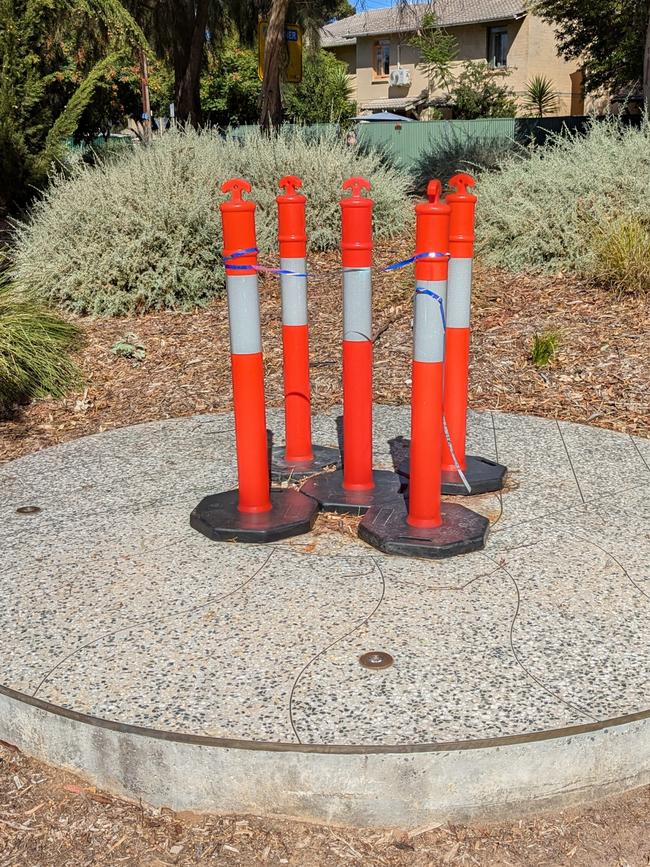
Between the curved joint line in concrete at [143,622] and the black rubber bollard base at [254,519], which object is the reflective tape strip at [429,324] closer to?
the black rubber bollard base at [254,519]

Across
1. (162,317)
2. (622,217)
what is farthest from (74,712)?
(622,217)

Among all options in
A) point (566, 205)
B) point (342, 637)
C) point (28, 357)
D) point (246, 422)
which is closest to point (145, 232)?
point (28, 357)

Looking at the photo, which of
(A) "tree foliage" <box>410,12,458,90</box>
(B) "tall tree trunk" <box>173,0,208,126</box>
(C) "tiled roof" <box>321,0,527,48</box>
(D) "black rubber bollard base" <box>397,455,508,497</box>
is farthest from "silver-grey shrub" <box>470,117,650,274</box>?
(A) "tree foliage" <box>410,12,458,90</box>

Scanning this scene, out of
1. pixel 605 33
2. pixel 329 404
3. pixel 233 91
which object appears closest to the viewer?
pixel 329 404

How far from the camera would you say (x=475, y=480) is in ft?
13.9

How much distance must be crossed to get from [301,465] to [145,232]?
523 cm

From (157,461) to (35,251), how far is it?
537cm

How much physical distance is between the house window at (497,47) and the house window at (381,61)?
6.59 m

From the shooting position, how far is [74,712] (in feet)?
8.52

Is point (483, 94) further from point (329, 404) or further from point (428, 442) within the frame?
point (428, 442)

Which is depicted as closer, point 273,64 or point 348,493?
point 348,493

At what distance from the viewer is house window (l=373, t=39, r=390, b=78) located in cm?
4278

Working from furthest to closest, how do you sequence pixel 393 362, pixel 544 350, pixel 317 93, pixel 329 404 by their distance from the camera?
pixel 317 93
pixel 393 362
pixel 544 350
pixel 329 404

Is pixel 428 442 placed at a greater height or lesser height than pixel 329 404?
greater
